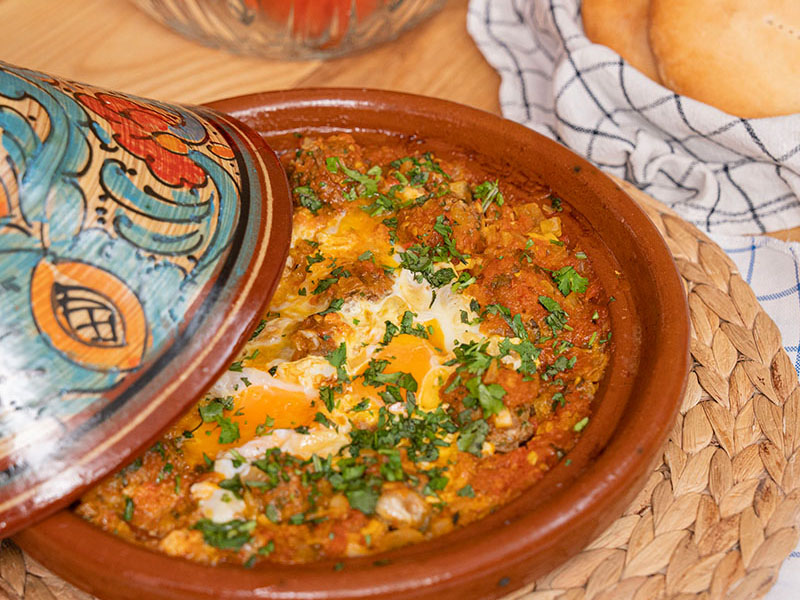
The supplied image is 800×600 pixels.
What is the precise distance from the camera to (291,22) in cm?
363

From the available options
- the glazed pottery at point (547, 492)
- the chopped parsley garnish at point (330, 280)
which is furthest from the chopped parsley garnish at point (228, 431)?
the chopped parsley garnish at point (330, 280)

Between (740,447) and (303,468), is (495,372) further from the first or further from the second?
(740,447)

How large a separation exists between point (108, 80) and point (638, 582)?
313 centimetres

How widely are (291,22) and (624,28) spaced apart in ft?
4.64

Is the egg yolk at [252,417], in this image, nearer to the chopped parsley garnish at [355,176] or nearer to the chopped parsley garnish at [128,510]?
the chopped parsley garnish at [128,510]

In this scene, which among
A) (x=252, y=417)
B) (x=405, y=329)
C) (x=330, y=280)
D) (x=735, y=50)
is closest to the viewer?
Result: (x=252, y=417)

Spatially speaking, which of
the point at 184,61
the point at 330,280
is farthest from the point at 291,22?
the point at 330,280

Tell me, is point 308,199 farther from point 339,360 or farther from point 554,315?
point 554,315

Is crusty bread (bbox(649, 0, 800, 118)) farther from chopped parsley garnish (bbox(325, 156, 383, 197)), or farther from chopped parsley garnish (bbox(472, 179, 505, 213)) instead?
chopped parsley garnish (bbox(325, 156, 383, 197))

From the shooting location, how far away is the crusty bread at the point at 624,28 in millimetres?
3334

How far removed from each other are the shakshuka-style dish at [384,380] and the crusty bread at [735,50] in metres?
0.92

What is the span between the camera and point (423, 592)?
1788mm

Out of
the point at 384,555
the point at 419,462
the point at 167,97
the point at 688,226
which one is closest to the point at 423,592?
the point at 384,555

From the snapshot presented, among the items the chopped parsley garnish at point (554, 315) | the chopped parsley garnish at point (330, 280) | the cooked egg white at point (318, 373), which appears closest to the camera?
the cooked egg white at point (318, 373)
